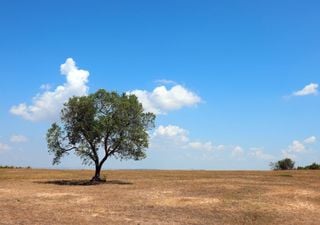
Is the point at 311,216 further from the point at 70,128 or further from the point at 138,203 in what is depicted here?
the point at 70,128

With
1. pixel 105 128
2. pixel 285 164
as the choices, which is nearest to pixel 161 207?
pixel 105 128

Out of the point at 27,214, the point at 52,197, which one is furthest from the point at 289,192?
the point at 27,214

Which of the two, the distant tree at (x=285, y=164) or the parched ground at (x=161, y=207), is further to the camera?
the distant tree at (x=285, y=164)

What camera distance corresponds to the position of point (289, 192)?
1769 inches

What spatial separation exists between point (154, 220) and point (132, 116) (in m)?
32.5

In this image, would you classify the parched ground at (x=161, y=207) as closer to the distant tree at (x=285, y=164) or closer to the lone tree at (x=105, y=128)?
the lone tree at (x=105, y=128)

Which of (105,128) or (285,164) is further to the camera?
(285,164)

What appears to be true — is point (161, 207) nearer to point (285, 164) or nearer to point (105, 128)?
point (105, 128)

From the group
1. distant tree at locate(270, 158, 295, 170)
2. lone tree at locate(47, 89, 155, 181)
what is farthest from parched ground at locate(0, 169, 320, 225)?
distant tree at locate(270, 158, 295, 170)

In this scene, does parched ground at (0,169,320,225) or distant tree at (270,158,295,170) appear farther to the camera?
distant tree at (270,158,295,170)

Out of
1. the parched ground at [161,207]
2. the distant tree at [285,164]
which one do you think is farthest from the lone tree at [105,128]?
the distant tree at [285,164]

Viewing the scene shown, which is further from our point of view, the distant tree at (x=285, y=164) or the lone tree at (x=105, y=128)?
the distant tree at (x=285, y=164)

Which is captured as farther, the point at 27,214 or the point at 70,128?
the point at 70,128

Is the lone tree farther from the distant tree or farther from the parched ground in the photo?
the distant tree
